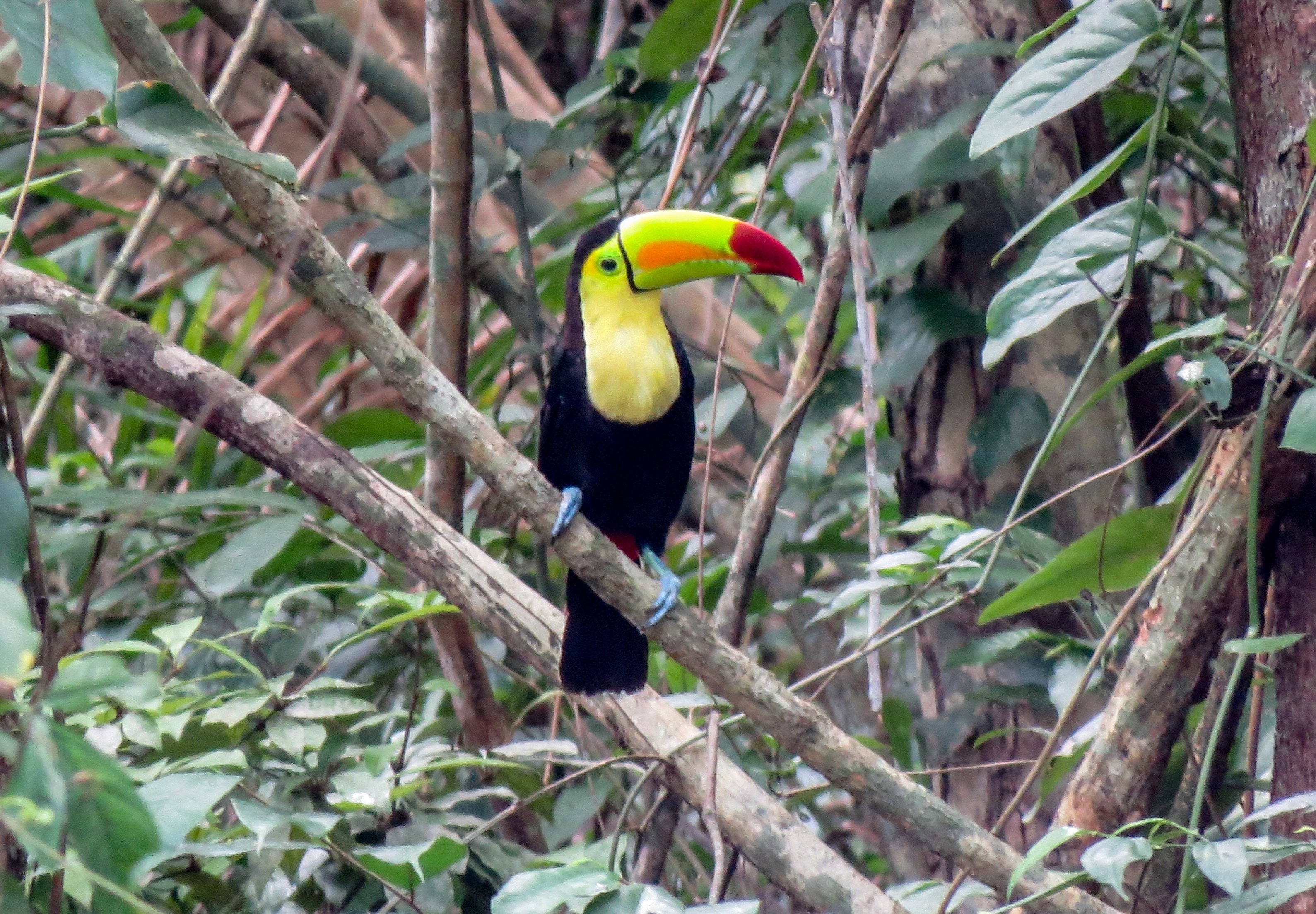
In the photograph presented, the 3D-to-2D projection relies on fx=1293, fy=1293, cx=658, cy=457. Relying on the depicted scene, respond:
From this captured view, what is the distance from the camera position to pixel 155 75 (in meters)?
1.79

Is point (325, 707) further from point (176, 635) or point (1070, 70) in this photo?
point (1070, 70)

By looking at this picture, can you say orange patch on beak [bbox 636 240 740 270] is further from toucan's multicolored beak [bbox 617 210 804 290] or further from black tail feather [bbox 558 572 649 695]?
black tail feather [bbox 558 572 649 695]

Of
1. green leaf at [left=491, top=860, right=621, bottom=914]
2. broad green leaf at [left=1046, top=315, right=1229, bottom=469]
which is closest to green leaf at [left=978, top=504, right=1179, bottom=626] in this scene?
broad green leaf at [left=1046, top=315, right=1229, bottom=469]

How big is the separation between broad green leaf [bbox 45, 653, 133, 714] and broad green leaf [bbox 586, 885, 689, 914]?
619 millimetres

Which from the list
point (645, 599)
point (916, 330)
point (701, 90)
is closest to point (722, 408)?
point (916, 330)

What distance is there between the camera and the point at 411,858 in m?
1.67

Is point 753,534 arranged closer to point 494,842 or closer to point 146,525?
point 494,842

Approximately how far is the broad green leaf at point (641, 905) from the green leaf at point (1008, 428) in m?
1.13

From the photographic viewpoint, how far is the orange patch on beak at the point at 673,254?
2.42 meters

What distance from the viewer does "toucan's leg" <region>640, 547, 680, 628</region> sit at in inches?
67.6

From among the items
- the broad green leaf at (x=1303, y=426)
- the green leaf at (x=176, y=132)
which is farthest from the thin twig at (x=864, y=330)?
the green leaf at (x=176, y=132)

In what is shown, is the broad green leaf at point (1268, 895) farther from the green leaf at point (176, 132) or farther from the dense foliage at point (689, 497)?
the green leaf at point (176, 132)

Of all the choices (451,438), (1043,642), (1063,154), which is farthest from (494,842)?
(1063,154)

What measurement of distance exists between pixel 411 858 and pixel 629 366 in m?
1.08
